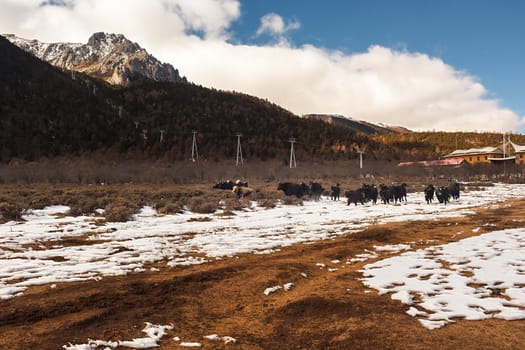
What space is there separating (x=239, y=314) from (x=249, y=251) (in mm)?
4871

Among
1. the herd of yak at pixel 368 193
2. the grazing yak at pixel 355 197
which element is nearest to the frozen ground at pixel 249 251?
the grazing yak at pixel 355 197

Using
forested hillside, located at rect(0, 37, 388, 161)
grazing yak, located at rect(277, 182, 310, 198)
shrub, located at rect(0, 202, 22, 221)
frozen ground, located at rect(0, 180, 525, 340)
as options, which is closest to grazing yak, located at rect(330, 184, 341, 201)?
grazing yak, located at rect(277, 182, 310, 198)

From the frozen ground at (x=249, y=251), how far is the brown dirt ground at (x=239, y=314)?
0.45 m

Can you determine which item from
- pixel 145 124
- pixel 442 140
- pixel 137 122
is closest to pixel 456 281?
pixel 145 124

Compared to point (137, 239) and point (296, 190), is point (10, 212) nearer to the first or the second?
point (137, 239)

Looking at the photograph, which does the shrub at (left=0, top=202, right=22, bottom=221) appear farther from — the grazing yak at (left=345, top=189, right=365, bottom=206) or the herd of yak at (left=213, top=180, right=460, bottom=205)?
the grazing yak at (left=345, top=189, right=365, bottom=206)

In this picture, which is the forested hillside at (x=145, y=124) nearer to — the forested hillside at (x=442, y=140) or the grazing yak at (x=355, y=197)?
the forested hillside at (x=442, y=140)

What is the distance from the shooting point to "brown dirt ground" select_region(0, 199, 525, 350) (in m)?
4.67

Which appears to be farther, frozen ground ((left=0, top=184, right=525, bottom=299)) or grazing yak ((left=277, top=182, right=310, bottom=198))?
grazing yak ((left=277, top=182, right=310, bottom=198))

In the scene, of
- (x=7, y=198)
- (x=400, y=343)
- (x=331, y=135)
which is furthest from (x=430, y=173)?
(x=400, y=343)

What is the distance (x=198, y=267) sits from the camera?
873 centimetres

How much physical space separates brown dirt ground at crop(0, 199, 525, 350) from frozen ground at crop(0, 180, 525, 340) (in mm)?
445

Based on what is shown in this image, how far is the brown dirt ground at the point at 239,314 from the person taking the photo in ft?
15.3

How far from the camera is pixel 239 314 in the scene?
18.8 ft
